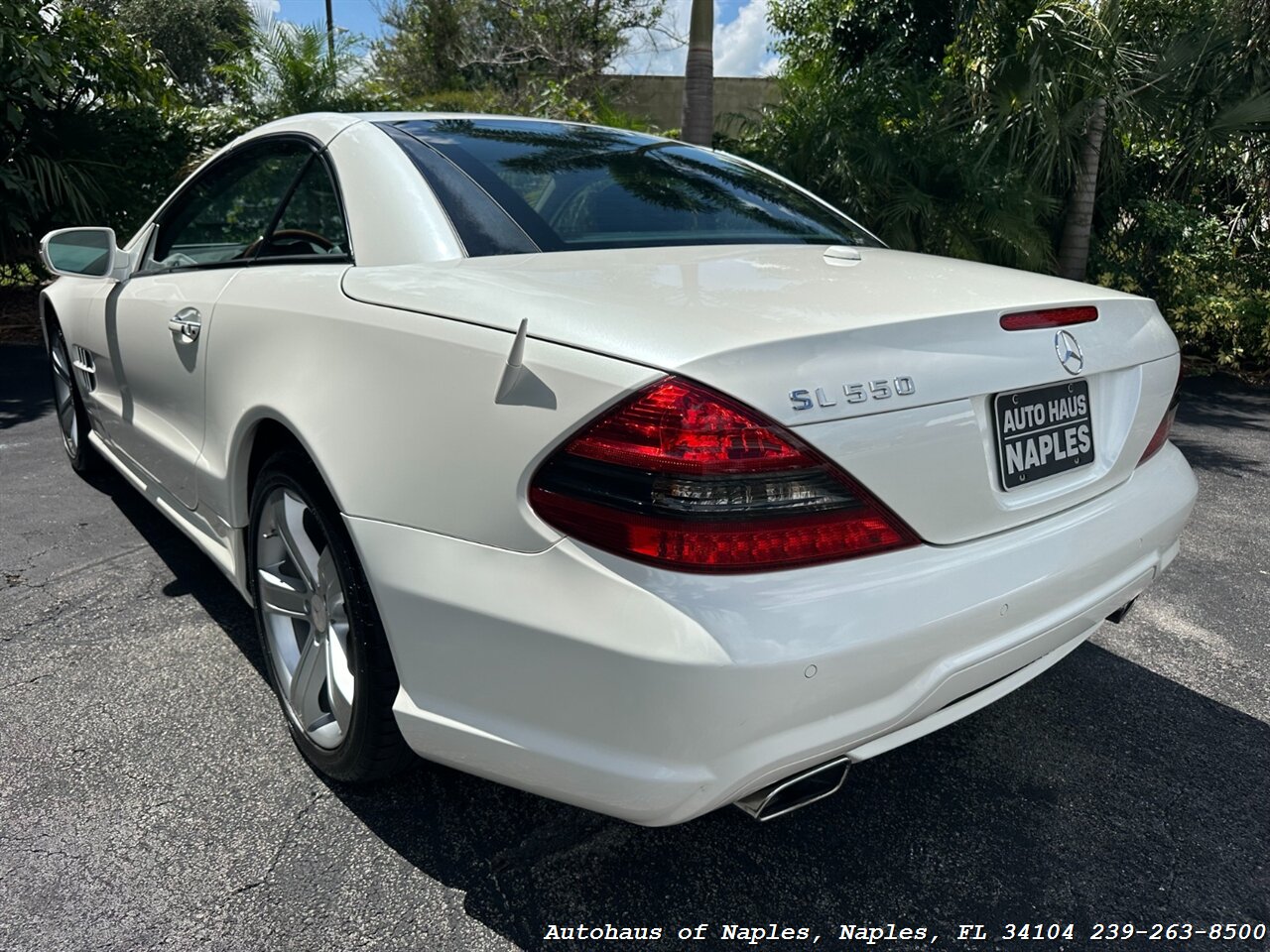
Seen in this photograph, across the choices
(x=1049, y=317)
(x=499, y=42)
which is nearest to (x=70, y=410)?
(x=1049, y=317)

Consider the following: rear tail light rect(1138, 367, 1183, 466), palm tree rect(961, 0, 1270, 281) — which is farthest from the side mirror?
palm tree rect(961, 0, 1270, 281)

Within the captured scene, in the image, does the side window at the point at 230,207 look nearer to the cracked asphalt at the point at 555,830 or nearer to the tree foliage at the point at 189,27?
the cracked asphalt at the point at 555,830

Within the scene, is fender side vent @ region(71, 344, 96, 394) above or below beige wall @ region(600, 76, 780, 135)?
below

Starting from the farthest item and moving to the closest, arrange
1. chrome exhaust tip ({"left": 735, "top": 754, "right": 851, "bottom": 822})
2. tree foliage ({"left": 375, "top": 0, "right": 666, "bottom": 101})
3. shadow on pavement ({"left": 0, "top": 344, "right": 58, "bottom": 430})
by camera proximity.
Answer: tree foliage ({"left": 375, "top": 0, "right": 666, "bottom": 101}), shadow on pavement ({"left": 0, "top": 344, "right": 58, "bottom": 430}), chrome exhaust tip ({"left": 735, "top": 754, "right": 851, "bottom": 822})

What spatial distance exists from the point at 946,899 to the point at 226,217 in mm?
2723

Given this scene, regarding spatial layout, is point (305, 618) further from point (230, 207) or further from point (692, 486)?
point (230, 207)

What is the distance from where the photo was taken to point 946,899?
1.86 m

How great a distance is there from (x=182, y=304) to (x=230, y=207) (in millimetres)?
511

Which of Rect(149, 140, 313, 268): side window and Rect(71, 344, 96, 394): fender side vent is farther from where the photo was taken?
Rect(71, 344, 96, 394): fender side vent

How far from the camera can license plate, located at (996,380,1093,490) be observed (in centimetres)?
170

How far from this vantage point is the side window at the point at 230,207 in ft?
8.54

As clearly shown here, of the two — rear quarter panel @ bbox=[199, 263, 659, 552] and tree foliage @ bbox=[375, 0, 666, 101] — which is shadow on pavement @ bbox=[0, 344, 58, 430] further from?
tree foliage @ bbox=[375, 0, 666, 101]

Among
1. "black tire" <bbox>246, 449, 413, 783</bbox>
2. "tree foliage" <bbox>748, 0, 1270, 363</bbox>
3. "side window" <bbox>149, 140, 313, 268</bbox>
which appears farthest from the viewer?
"tree foliage" <bbox>748, 0, 1270, 363</bbox>

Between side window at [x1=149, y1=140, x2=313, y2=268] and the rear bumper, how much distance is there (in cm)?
130
